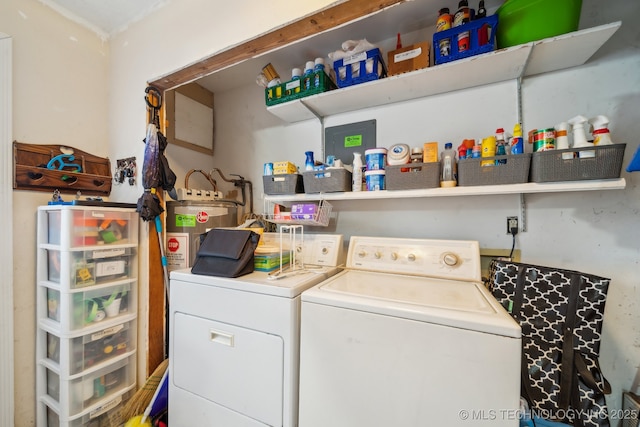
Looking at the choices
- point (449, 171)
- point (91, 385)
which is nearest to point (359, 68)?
point (449, 171)

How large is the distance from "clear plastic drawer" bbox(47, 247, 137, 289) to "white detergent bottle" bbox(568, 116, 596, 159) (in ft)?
8.00

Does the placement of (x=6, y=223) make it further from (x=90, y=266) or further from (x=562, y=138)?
(x=562, y=138)

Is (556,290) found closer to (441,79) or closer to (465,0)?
(441,79)

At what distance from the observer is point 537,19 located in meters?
1.01

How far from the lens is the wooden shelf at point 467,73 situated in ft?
3.26

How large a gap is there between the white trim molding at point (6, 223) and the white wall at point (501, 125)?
1.60ft

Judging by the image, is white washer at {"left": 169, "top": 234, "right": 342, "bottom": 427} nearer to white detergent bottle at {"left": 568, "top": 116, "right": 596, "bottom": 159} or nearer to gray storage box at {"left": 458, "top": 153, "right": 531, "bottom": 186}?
gray storage box at {"left": 458, "top": 153, "right": 531, "bottom": 186}

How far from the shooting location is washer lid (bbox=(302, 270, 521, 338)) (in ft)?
2.23

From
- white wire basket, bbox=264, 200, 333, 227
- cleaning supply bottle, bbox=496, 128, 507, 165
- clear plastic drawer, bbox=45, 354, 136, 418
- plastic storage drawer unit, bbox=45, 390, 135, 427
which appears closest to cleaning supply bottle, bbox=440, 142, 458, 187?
cleaning supply bottle, bbox=496, 128, 507, 165

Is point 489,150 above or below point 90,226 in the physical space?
above

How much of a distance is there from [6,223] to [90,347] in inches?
33.7

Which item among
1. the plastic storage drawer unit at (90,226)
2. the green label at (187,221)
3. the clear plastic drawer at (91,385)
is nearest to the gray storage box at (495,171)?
the green label at (187,221)

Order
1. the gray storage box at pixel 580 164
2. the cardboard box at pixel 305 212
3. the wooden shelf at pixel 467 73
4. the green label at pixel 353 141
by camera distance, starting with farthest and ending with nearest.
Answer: the green label at pixel 353 141 < the cardboard box at pixel 305 212 < the wooden shelf at pixel 467 73 < the gray storage box at pixel 580 164

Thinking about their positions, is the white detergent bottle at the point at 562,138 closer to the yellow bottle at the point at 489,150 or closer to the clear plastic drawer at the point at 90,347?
the yellow bottle at the point at 489,150
